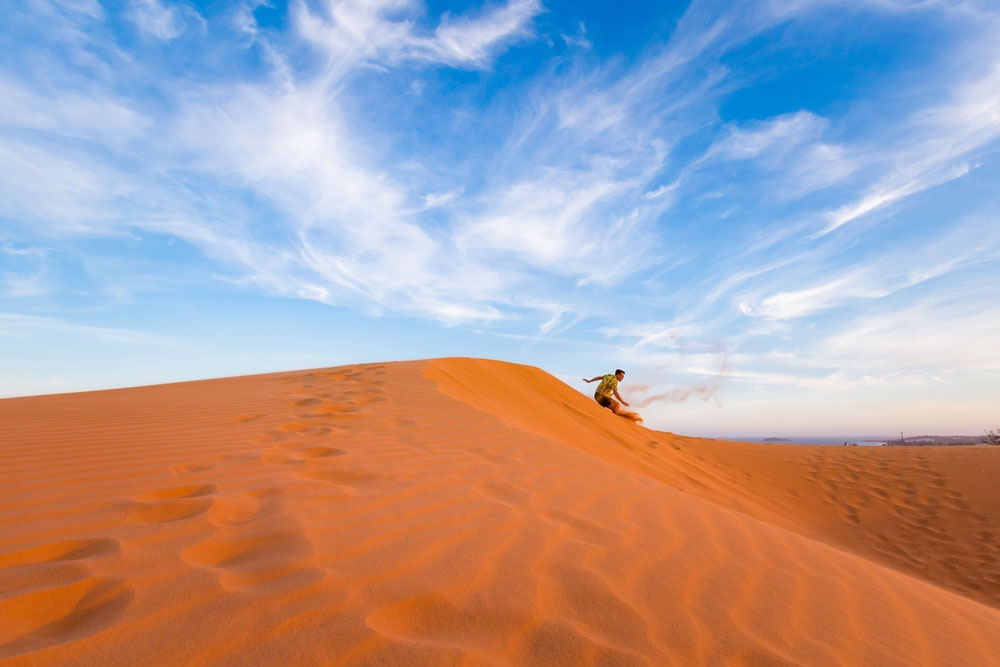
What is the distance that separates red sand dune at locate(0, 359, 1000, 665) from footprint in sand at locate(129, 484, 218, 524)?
2 cm

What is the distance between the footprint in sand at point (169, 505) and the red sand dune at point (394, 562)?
0.05ft

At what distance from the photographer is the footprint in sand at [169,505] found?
2.54 meters

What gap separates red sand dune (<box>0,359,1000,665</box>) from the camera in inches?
66.3

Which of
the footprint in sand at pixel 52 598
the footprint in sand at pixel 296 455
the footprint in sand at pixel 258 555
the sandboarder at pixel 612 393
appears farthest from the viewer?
the sandboarder at pixel 612 393

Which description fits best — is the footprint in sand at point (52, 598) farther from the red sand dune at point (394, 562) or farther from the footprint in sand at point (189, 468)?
the footprint in sand at point (189, 468)

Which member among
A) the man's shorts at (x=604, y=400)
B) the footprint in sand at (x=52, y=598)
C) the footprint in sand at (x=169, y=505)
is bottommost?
the footprint in sand at (x=52, y=598)

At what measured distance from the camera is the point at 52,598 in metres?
1.79

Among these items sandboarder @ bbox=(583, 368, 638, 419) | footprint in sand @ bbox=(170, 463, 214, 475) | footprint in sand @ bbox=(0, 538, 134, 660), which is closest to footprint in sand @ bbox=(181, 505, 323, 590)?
footprint in sand @ bbox=(0, 538, 134, 660)

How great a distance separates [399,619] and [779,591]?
1.72 m

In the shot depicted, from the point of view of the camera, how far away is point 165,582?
1.90 meters

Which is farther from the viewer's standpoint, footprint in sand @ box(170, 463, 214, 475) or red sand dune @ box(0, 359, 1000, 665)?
footprint in sand @ box(170, 463, 214, 475)

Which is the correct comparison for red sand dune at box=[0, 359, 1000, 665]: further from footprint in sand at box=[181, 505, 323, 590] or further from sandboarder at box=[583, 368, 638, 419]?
sandboarder at box=[583, 368, 638, 419]

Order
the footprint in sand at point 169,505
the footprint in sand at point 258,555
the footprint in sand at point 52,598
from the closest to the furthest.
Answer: the footprint in sand at point 52,598
the footprint in sand at point 258,555
the footprint in sand at point 169,505

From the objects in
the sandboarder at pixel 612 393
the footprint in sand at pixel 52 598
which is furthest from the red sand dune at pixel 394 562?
the sandboarder at pixel 612 393
